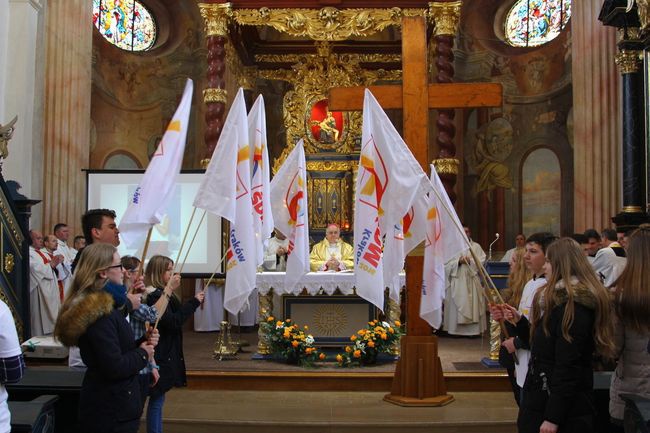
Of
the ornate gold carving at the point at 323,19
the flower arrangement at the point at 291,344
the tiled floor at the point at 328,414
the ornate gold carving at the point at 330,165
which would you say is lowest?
the tiled floor at the point at 328,414

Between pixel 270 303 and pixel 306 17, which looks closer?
pixel 270 303

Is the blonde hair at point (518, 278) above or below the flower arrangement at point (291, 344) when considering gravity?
above

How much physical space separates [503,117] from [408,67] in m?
10.2

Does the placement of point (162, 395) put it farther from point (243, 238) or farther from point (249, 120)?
point (249, 120)

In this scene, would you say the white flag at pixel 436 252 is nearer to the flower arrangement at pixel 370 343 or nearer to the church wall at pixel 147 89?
the flower arrangement at pixel 370 343

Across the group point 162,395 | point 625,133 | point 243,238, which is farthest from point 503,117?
point 162,395

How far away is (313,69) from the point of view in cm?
1411

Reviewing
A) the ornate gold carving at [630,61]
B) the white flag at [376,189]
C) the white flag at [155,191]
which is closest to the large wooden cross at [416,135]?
the white flag at [376,189]

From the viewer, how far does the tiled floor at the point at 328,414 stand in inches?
258

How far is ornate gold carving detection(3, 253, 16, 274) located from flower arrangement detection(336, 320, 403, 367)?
3.83 metres

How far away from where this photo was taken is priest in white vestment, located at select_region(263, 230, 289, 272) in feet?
35.6

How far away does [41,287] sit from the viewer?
10.2 m

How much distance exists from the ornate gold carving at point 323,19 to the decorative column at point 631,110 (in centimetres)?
300

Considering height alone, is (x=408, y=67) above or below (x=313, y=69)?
below
